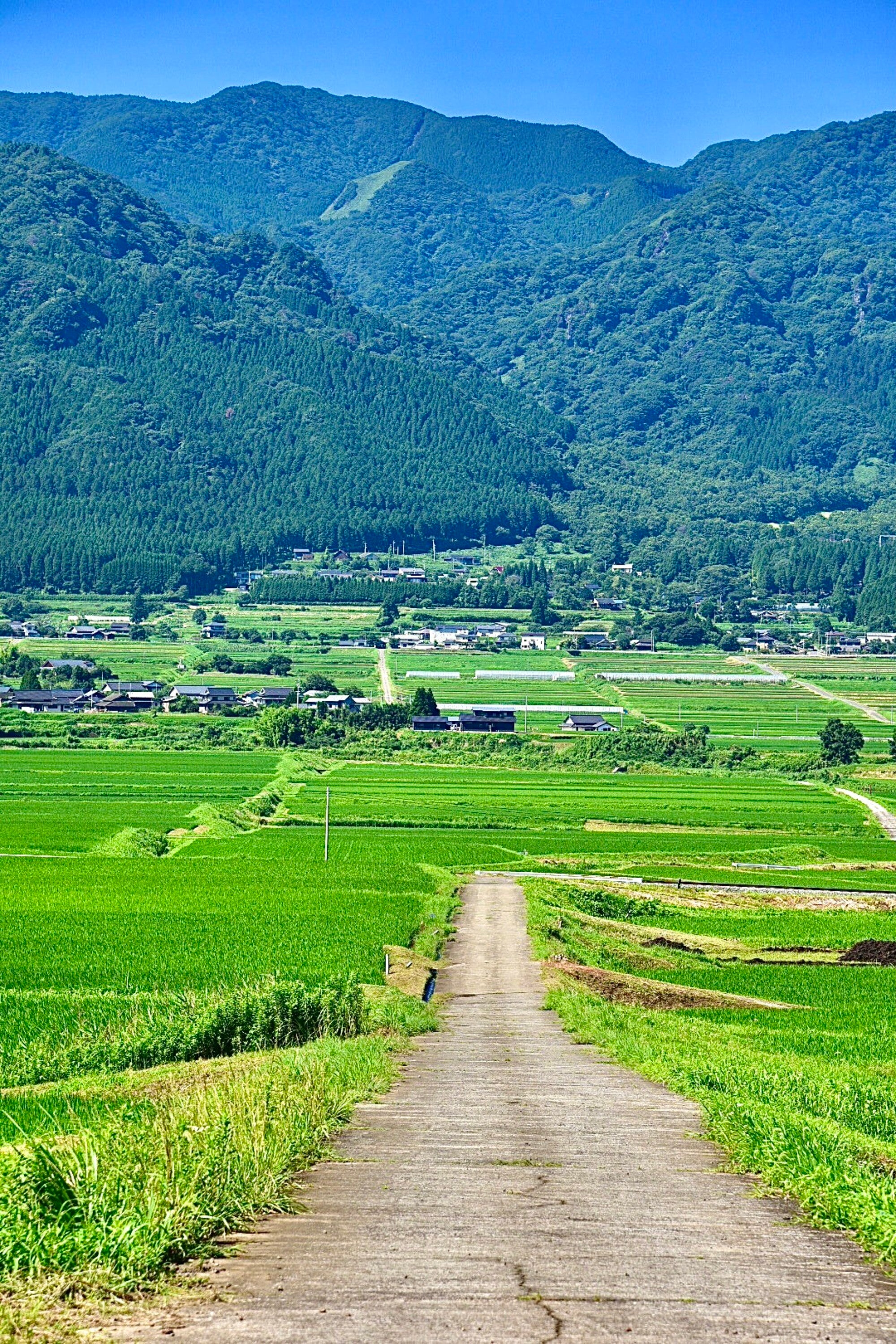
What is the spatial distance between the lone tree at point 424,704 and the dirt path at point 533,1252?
263ft

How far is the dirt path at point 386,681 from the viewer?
103 m

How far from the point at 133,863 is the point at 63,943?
16721mm

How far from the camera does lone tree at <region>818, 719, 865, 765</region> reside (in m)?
80.4

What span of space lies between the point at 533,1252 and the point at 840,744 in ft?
249

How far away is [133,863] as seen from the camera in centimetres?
4222

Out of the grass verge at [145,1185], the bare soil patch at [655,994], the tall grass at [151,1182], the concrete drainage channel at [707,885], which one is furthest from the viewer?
the concrete drainage channel at [707,885]

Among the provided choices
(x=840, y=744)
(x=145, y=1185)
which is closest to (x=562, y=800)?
(x=840, y=744)

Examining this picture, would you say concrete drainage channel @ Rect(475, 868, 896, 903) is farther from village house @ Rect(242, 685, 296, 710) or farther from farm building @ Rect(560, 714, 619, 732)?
village house @ Rect(242, 685, 296, 710)

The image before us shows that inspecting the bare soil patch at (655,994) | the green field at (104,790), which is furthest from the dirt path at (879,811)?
the bare soil patch at (655,994)

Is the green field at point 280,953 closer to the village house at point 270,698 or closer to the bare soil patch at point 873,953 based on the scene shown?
the bare soil patch at point 873,953

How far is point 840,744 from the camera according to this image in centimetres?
8088

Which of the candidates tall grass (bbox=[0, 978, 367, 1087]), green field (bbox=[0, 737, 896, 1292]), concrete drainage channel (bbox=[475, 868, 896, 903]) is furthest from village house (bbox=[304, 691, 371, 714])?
tall grass (bbox=[0, 978, 367, 1087])

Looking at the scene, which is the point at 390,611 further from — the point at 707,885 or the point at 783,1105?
the point at 783,1105

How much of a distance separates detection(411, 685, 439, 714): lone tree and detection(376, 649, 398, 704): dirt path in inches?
136
